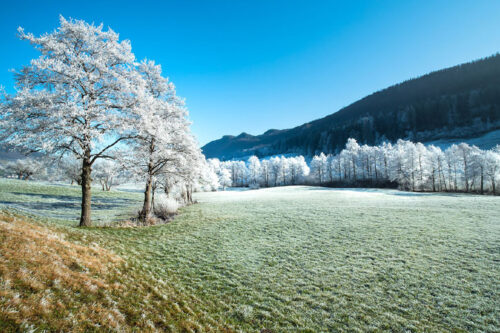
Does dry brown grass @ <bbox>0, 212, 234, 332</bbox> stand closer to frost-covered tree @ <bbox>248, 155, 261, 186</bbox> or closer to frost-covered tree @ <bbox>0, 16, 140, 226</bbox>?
frost-covered tree @ <bbox>0, 16, 140, 226</bbox>

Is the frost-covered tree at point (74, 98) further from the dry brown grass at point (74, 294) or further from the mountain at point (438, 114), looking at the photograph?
the mountain at point (438, 114)

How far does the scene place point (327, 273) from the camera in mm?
8883

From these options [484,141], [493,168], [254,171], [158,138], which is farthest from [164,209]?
[484,141]

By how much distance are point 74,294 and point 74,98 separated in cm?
1038

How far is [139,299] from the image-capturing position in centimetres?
591

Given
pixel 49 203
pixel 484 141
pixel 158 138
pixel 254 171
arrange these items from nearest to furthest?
pixel 158 138, pixel 49 203, pixel 254 171, pixel 484 141

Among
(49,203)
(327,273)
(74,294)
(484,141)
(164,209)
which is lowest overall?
(327,273)

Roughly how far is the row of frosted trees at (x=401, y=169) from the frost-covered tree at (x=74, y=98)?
219 feet

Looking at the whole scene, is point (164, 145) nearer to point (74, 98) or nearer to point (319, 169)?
point (74, 98)

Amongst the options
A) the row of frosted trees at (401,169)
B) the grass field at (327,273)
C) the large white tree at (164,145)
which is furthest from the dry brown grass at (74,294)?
Result: the row of frosted trees at (401,169)

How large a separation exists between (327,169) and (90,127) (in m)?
87.3

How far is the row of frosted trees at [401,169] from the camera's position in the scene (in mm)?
47903

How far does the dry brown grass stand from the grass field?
577mm

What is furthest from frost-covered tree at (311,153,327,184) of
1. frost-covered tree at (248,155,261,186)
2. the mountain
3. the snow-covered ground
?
the mountain
